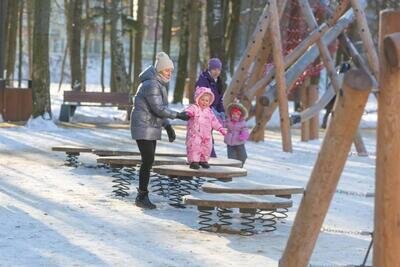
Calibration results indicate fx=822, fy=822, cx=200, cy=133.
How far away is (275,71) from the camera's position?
14.8 m

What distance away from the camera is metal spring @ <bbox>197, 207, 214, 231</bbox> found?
313 inches

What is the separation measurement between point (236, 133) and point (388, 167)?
22.8 feet

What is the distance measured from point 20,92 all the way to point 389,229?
52.1 feet

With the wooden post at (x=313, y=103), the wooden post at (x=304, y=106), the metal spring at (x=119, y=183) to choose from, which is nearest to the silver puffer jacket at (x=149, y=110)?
the metal spring at (x=119, y=183)

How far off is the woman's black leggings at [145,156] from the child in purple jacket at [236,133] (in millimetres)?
2768

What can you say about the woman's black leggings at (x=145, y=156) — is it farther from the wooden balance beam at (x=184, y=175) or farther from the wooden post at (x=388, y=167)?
the wooden post at (x=388, y=167)

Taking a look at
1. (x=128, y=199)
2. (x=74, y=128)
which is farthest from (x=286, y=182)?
(x=74, y=128)

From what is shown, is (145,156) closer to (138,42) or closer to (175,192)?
(175,192)

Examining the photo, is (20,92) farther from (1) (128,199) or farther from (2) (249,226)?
(2) (249,226)

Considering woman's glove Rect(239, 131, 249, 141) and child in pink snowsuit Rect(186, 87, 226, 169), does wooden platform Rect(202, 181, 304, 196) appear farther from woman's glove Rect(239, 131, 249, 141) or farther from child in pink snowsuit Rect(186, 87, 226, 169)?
woman's glove Rect(239, 131, 249, 141)

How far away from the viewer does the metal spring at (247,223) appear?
7867 mm

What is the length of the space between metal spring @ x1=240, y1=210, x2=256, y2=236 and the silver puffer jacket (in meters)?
1.34

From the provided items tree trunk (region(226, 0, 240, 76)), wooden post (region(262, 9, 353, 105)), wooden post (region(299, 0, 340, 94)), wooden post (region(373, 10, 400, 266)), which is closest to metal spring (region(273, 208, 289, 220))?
wooden post (region(373, 10, 400, 266))

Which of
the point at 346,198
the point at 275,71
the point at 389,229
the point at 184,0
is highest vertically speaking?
the point at 184,0
